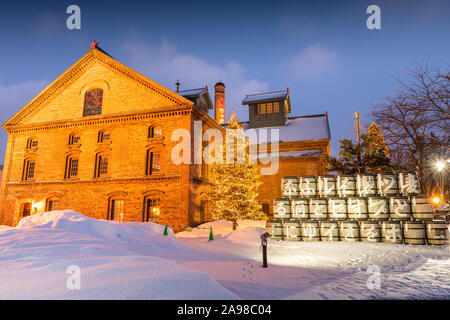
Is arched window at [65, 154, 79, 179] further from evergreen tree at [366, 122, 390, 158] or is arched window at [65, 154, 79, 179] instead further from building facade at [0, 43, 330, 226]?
evergreen tree at [366, 122, 390, 158]

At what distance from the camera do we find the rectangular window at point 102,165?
62.4ft

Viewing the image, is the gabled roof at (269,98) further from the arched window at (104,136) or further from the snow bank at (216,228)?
the arched window at (104,136)

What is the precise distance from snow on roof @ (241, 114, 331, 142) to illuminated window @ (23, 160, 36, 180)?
21769 millimetres

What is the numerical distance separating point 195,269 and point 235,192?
10972 mm

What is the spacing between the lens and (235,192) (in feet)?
55.8

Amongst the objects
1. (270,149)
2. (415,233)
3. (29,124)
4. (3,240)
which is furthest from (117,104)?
(415,233)

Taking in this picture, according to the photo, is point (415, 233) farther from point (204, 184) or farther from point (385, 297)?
point (204, 184)

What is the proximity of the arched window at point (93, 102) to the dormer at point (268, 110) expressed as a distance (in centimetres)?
1696

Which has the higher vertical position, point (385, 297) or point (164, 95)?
point (164, 95)

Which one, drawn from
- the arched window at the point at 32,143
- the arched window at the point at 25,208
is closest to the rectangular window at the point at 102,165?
the arched window at the point at 32,143

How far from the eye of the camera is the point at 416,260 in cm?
742
